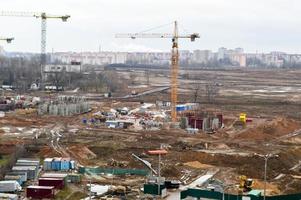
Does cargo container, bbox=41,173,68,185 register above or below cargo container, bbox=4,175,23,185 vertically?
below

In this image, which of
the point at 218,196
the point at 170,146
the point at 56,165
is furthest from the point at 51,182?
the point at 170,146

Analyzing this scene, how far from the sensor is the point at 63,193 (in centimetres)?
2366

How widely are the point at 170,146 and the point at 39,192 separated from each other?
46.5 feet

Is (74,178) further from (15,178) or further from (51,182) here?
(15,178)

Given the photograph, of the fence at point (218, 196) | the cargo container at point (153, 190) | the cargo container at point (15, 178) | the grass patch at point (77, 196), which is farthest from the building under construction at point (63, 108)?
the fence at point (218, 196)

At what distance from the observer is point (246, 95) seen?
243 feet

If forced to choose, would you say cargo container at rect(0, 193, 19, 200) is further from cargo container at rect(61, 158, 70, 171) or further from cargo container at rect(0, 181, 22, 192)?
cargo container at rect(61, 158, 70, 171)

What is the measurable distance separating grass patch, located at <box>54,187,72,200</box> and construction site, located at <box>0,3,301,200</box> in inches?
1.6

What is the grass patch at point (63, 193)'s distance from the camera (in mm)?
23000

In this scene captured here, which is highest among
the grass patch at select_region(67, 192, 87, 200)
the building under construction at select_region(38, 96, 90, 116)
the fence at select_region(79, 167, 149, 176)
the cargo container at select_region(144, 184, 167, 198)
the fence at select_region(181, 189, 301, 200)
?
the building under construction at select_region(38, 96, 90, 116)

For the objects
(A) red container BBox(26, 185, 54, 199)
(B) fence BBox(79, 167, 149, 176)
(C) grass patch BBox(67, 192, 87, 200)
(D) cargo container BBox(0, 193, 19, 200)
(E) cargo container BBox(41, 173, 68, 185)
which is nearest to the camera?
(D) cargo container BBox(0, 193, 19, 200)

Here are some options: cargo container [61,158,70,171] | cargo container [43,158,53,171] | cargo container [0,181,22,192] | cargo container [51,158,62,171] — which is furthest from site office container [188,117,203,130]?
cargo container [0,181,22,192]

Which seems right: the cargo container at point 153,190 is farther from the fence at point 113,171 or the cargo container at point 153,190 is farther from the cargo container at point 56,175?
the fence at point 113,171

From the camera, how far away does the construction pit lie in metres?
27.7
